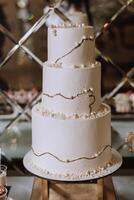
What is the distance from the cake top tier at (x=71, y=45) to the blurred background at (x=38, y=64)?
40cm

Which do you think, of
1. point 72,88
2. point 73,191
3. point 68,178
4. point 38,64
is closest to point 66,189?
point 73,191

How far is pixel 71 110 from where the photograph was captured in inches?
42.3

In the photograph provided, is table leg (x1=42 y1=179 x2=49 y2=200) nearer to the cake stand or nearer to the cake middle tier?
the cake stand

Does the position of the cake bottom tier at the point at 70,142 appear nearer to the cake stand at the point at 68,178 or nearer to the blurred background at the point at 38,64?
the cake stand at the point at 68,178

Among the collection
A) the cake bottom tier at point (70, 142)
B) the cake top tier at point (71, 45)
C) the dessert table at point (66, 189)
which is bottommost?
the dessert table at point (66, 189)

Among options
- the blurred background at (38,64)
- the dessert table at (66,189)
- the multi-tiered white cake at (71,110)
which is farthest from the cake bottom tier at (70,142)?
the blurred background at (38,64)

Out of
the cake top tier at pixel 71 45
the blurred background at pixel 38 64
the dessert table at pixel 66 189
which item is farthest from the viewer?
the blurred background at pixel 38 64

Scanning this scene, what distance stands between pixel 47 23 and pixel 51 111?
A: 0.47 metres

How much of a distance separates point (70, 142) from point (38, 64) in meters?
0.50

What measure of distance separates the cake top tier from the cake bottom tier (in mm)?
140

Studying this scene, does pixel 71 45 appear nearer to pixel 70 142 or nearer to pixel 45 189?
pixel 70 142

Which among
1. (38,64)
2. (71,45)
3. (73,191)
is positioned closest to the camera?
(71,45)

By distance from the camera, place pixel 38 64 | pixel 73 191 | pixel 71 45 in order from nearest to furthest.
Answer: pixel 71 45
pixel 73 191
pixel 38 64

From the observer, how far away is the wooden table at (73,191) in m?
1.12
